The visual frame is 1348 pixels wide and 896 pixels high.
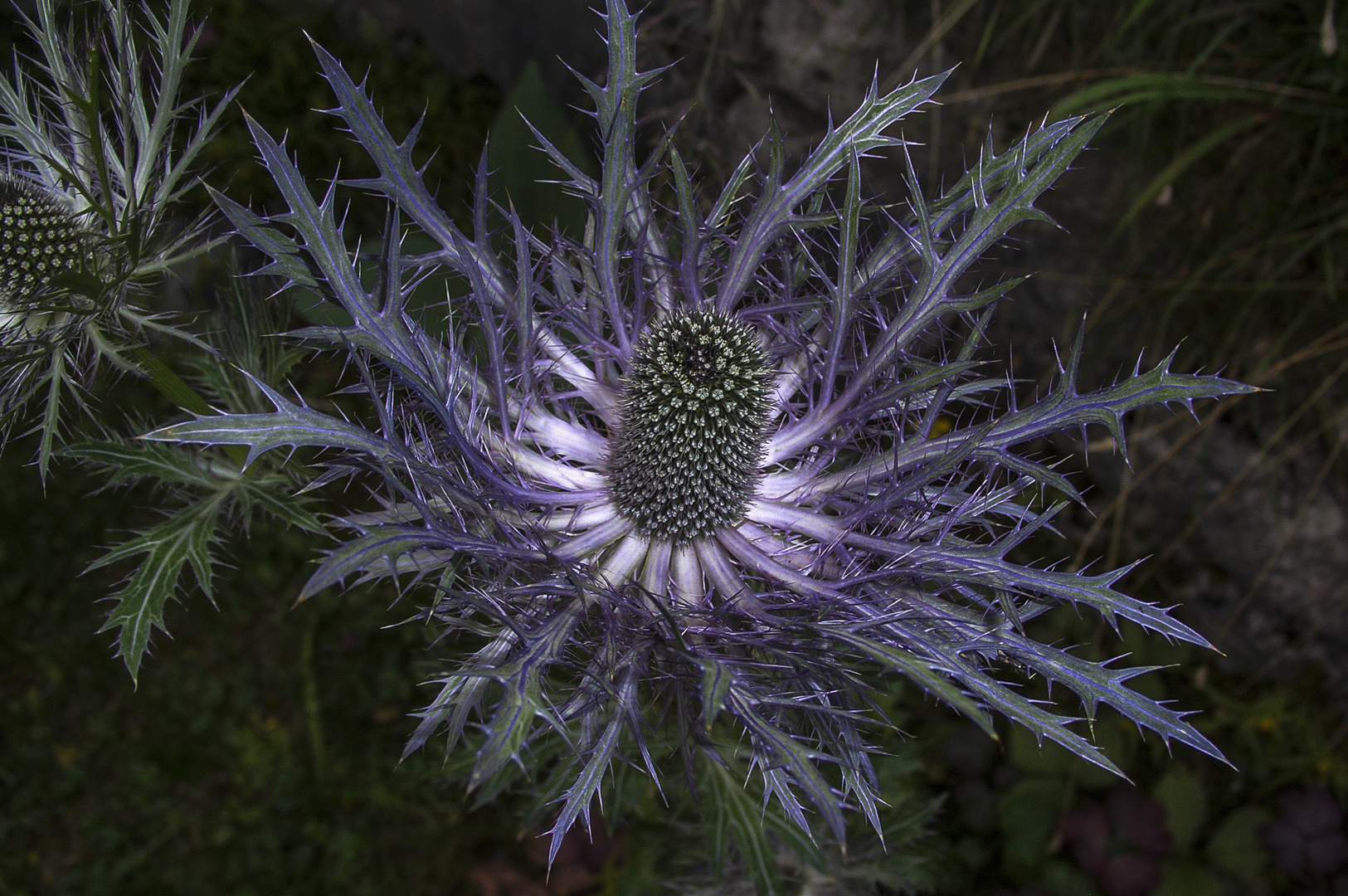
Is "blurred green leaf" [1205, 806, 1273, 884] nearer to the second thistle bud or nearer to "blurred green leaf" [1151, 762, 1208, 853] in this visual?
"blurred green leaf" [1151, 762, 1208, 853]

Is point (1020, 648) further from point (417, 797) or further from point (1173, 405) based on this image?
point (417, 797)

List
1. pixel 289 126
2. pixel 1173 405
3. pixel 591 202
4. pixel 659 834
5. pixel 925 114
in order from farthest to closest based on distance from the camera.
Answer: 1. pixel 289 126
2. pixel 1173 405
3. pixel 925 114
4. pixel 659 834
5. pixel 591 202

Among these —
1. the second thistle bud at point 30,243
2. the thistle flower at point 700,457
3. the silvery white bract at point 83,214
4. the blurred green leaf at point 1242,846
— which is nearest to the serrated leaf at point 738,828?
the thistle flower at point 700,457

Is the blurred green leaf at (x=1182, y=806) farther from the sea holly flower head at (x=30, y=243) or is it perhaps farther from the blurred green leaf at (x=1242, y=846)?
the sea holly flower head at (x=30, y=243)

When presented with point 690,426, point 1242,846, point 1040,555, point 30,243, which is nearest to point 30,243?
point 30,243

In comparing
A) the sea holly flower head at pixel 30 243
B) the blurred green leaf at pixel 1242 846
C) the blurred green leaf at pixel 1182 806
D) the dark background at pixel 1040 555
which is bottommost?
the blurred green leaf at pixel 1242 846

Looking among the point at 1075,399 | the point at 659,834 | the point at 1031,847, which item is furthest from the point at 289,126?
the point at 1031,847
